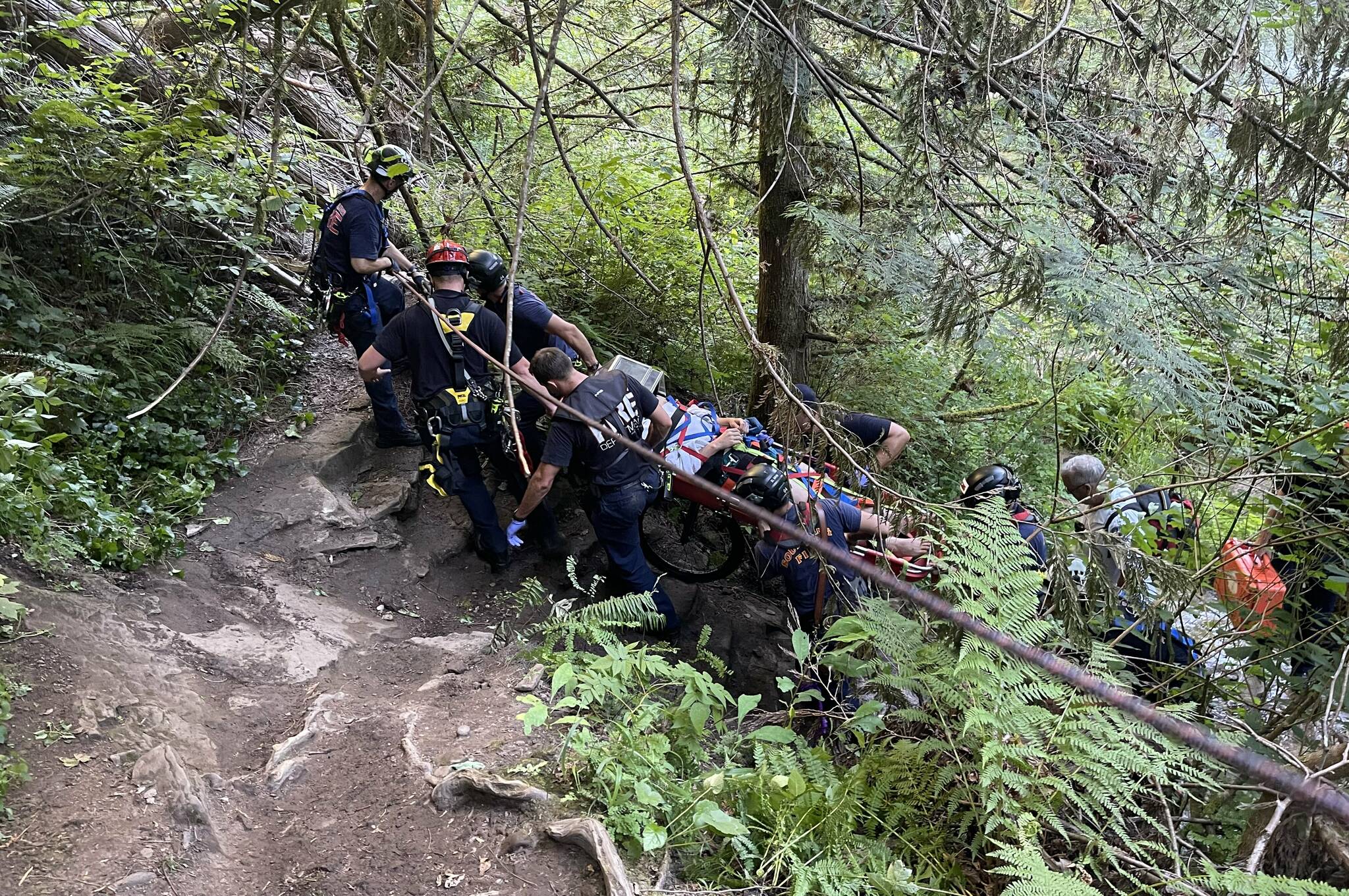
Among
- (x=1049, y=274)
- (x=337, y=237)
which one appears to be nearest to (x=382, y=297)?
(x=337, y=237)

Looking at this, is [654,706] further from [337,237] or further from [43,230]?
[43,230]

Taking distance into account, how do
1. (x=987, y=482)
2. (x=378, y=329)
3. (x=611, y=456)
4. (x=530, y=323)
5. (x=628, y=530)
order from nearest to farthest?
(x=987, y=482)
(x=611, y=456)
(x=628, y=530)
(x=530, y=323)
(x=378, y=329)

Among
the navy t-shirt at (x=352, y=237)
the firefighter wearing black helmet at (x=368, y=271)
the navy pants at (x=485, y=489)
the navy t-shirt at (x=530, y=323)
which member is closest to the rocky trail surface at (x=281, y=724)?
the navy pants at (x=485, y=489)

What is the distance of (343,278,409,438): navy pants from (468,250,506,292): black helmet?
1.04 meters

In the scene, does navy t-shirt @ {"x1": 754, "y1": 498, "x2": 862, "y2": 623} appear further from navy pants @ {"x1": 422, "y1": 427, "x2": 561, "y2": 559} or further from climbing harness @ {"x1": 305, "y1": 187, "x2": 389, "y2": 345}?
climbing harness @ {"x1": 305, "y1": 187, "x2": 389, "y2": 345}

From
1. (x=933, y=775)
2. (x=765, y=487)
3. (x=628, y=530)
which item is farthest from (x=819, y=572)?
(x=933, y=775)

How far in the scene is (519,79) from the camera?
9750 millimetres

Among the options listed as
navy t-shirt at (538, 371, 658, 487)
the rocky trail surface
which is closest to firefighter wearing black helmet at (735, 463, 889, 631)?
navy t-shirt at (538, 371, 658, 487)

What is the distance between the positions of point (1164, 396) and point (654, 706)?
2.85m

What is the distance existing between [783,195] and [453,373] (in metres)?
3.04

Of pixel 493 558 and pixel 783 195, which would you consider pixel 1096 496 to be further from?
pixel 493 558

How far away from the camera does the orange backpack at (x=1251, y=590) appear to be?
3.46 metres

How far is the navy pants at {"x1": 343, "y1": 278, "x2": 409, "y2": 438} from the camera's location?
257 inches

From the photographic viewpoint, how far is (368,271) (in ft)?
19.9
